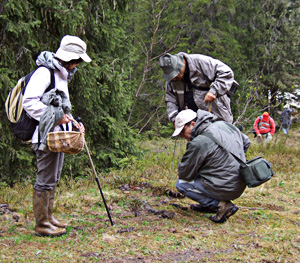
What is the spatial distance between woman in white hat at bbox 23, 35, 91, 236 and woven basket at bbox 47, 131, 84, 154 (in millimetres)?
209

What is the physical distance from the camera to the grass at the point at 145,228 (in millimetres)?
3457

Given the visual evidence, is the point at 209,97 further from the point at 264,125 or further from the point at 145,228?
the point at 264,125

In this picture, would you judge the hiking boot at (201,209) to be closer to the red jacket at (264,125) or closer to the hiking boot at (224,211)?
the hiking boot at (224,211)

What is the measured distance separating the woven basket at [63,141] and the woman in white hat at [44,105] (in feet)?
0.69

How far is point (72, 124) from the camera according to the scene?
163 inches

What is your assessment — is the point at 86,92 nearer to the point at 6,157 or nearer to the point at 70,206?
the point at 6,157

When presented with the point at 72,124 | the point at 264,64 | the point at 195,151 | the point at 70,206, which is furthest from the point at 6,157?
the point at 264,64

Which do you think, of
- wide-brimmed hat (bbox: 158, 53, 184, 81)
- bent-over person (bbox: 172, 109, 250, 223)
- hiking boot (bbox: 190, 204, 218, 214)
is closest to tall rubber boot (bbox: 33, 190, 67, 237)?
bent-over person (bbox: 172, 109, 250, 223)

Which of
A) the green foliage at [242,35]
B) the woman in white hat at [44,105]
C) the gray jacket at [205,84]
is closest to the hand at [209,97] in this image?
the gray jacket at [205,84]

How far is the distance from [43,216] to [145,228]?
3.99 ft

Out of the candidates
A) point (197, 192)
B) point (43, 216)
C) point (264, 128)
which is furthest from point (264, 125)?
point (43, 216)

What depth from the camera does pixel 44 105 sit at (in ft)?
12.0

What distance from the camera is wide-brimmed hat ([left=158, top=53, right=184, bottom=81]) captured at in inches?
186

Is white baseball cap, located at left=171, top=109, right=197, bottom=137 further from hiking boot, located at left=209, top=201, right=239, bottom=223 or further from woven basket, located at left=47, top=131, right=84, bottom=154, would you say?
woven basket, located at left=47, top=131, right=84, bottom=154
